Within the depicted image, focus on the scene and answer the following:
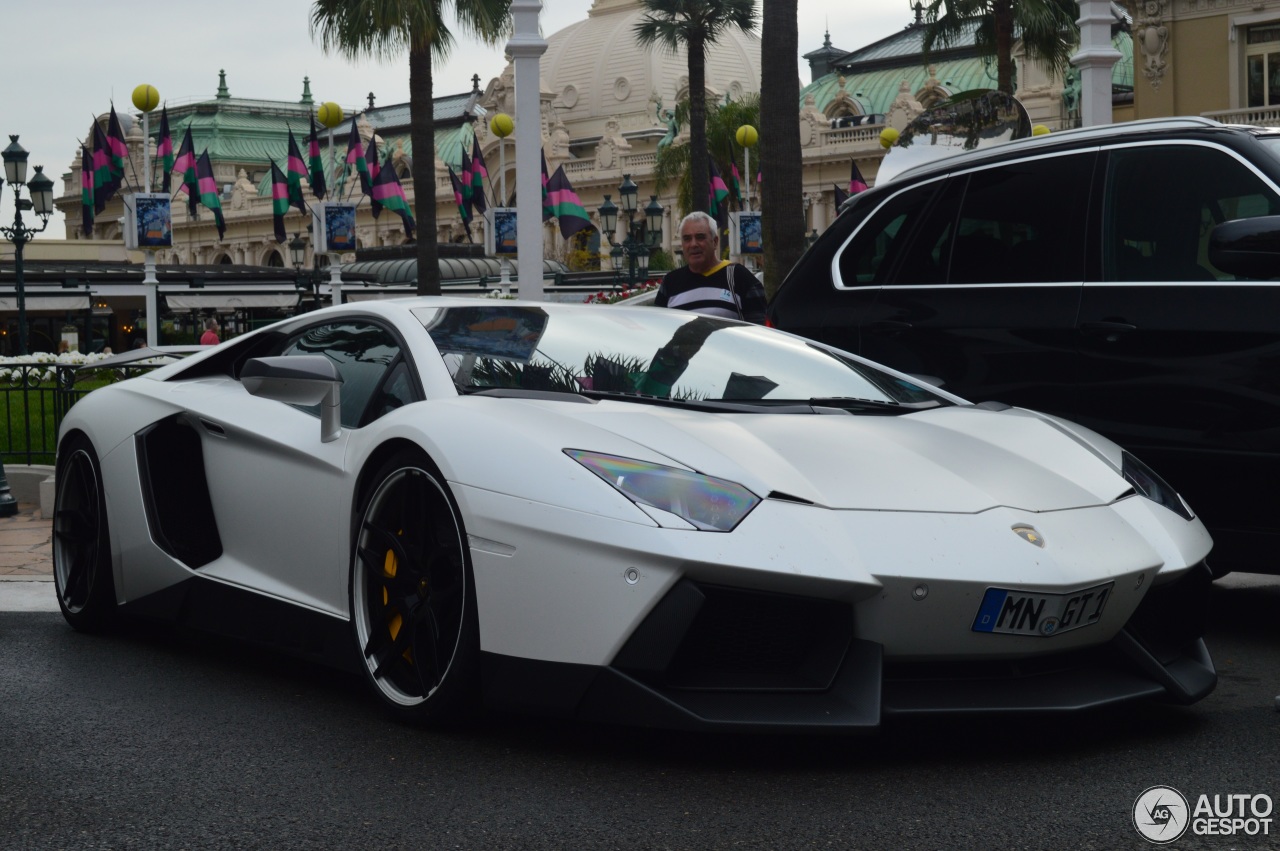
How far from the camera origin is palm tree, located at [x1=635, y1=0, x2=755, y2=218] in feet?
127

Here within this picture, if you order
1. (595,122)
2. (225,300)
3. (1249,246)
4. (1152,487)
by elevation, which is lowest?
(1152,487)

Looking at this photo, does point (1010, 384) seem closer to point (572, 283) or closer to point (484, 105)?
point (572, 283)

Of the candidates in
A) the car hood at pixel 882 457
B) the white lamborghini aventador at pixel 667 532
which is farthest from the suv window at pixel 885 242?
the car hood at pixel 882 457

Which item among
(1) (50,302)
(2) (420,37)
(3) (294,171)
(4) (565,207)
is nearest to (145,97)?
(2) (420,37)

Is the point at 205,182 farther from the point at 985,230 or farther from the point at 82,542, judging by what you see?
the point at 985,230

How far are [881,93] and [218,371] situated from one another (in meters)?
74.4

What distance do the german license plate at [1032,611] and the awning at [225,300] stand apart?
54.3 meters

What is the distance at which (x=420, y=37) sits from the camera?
2542 centimetres

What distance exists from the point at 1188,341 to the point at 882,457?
160cm

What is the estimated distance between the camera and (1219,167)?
17.2ft

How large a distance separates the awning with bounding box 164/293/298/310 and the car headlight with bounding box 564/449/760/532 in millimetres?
53973

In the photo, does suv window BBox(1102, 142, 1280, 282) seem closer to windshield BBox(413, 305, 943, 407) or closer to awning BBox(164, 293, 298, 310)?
windshield BBox(413, 305, 943, 407)

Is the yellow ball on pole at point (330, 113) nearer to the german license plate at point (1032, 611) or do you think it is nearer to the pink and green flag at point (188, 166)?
the pink and green flag at point (188, 166)

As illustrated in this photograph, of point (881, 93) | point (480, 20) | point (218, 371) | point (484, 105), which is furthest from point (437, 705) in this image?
point (484, 105)
